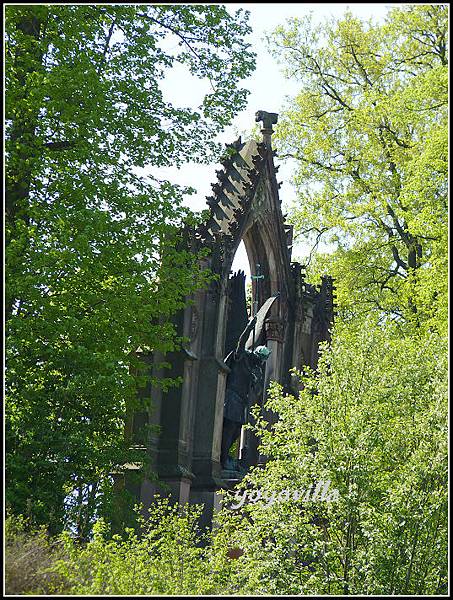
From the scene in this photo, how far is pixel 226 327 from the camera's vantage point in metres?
22.3

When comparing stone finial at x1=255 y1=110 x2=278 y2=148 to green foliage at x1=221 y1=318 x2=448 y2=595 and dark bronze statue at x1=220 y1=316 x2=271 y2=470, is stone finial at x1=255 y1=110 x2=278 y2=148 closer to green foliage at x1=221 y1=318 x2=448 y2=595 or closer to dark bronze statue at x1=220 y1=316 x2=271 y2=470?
dark bronze statue at x1=220 y1=316 x2=271 y2=470

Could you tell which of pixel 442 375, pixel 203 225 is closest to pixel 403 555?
pixel 442 375

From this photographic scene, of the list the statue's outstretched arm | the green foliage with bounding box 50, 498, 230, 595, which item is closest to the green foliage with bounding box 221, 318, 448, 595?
the green foliage with bounding box 50, 498, 230, 595

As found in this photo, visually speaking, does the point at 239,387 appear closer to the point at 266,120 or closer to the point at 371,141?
the point at 266,120

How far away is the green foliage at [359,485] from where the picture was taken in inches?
588

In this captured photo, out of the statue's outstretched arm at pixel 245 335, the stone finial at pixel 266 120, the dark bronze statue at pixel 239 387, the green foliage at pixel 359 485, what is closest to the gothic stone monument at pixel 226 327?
the stone finial at pixel 266 120

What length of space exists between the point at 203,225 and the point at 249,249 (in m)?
2.63

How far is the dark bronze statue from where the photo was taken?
70.3ft

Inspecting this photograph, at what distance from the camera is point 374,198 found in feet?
100

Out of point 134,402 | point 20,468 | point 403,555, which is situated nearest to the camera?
point 403,555

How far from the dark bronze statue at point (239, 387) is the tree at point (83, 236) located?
2.29 meters

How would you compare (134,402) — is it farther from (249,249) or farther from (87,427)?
(249,249)

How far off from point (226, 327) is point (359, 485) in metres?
7.29

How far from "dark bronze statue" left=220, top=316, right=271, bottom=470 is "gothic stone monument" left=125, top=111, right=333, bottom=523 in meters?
0.36
